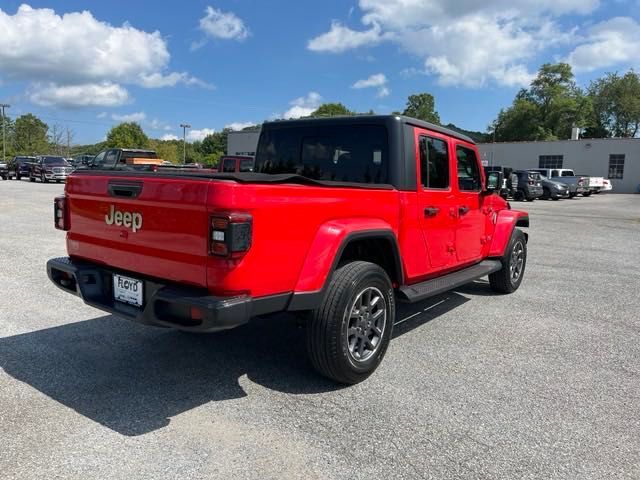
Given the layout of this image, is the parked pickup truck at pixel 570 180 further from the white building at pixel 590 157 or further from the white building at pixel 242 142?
the white building at pixel 242 142

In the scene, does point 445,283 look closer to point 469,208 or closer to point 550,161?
point 469,208

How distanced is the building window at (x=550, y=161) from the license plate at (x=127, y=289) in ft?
150

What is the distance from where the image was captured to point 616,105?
68625 millimetres

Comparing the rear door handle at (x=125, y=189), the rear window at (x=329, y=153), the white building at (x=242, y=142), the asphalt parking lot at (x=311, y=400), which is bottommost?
the asphalt parking lot at (x=311, y=400)

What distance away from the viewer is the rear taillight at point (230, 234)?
106 inches

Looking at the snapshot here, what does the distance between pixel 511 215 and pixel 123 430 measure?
208 inches

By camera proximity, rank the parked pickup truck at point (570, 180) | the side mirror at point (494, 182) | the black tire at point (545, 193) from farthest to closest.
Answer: the parked pickup truck at point (570, 180) → the black tire at point (545, 193) → the side mirror at point (494, 182)

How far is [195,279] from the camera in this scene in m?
2.92

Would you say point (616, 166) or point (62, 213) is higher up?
point (616, 166)

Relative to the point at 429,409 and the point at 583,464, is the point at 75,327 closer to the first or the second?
the point at 429,409

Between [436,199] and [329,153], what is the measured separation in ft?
3.51

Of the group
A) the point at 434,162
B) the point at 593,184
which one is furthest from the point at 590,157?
the point at 434,162

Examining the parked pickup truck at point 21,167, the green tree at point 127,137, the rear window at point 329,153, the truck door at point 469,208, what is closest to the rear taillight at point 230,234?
the rear window at point 329,153

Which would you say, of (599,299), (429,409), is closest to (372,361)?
(429,409)
